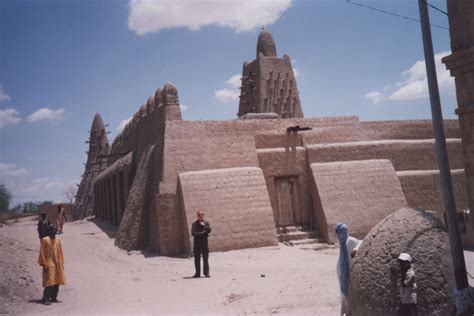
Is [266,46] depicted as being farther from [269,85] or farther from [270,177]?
[270,177]

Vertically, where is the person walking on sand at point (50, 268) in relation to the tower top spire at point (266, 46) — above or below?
below

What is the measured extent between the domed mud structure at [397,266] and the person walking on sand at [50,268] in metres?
5.22

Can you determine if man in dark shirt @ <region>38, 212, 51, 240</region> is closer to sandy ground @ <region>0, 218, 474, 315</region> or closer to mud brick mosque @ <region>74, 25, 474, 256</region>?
sandy ground @ <region>0, 218, 474, 315</region>

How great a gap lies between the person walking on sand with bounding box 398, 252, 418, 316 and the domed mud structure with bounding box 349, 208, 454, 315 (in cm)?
9

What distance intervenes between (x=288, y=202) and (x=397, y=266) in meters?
10.2

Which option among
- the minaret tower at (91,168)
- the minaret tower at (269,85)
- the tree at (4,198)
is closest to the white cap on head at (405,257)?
the minaret tower at (269,85)

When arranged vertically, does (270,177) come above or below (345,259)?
above

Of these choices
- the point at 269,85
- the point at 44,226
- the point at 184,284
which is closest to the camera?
the point at 44,226

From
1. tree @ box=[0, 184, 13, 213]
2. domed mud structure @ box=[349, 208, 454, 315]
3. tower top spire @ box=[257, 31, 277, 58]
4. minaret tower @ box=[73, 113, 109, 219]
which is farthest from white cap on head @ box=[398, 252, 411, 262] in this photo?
tree @ box=[0, 184, 13, 213]

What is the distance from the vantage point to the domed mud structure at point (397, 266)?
4.34m

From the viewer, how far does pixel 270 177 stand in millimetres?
14766

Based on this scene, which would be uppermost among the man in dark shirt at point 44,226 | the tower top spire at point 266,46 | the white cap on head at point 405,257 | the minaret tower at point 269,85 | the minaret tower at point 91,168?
the tower top spire at point 266,46

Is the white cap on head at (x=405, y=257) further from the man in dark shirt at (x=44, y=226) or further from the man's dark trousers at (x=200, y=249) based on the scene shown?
the man in dark shirt at (x=44, y=226)

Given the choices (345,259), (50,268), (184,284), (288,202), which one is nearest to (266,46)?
(288,202)
